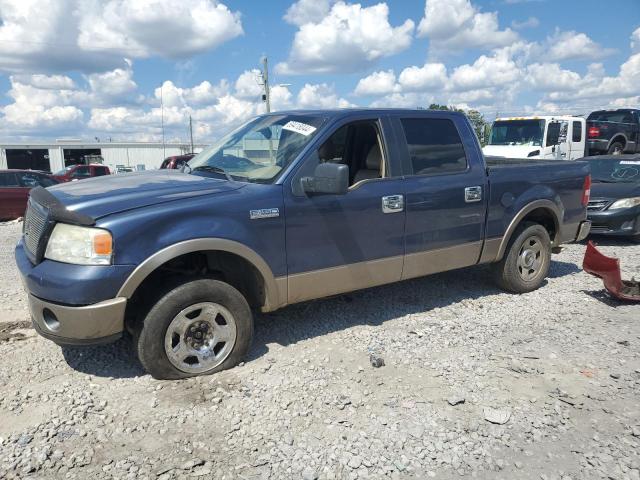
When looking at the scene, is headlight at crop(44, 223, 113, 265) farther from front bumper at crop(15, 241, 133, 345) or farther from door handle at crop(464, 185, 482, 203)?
door handle at crop(464, 185, 482, 203)

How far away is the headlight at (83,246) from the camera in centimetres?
317

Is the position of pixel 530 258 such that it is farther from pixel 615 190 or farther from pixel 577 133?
pixel 577 133

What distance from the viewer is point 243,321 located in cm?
374

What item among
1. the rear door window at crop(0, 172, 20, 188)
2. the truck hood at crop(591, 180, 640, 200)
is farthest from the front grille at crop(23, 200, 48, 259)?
the rear door window at crop(0, 172, 20, 188)

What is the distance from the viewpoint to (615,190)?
8656mm

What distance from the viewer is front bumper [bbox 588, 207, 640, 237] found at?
831 centimetres

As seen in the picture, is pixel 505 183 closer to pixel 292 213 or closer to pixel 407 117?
pixel 407 117

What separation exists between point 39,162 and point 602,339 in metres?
58.0

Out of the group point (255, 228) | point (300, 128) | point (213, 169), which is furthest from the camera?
point (213, 169)

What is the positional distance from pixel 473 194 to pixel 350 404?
2.56 metres

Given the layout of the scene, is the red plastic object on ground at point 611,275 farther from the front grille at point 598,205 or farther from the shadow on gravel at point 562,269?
the front grille at point 598,205

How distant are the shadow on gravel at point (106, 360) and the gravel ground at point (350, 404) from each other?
2 centimetres

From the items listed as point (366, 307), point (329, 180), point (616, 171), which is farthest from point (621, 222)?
point (329, 180)

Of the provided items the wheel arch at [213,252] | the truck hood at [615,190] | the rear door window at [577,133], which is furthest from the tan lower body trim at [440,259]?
the rear door window at [577,133]
